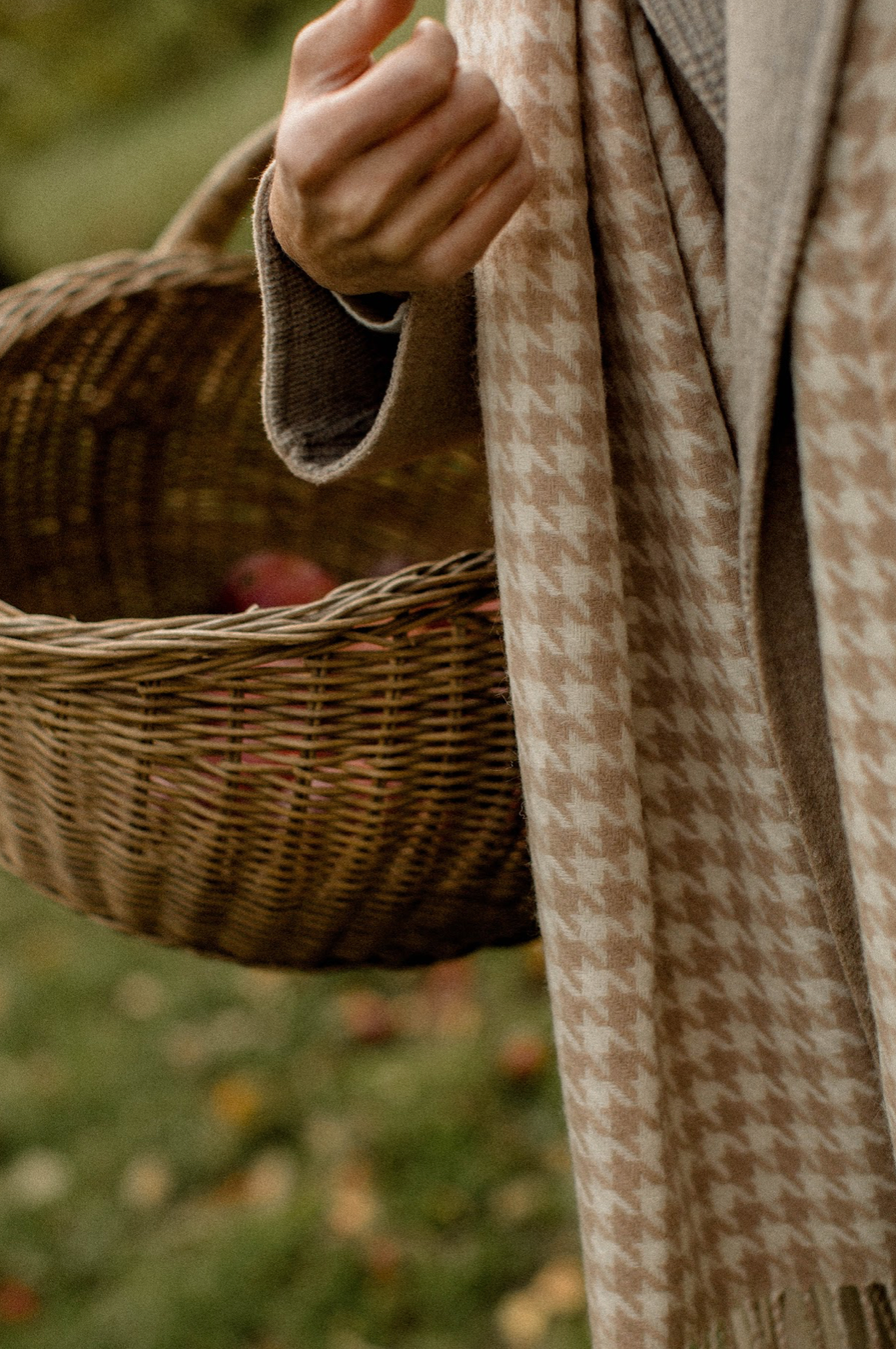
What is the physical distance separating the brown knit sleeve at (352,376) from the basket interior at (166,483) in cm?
40

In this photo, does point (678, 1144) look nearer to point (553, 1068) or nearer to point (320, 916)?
point (320, 916)

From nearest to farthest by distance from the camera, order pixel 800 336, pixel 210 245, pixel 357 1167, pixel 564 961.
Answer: pixel 800 336
pixel 564 961
pixel 210 245
pixel 357 1167

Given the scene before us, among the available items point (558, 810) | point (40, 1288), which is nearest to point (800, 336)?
point (558, 810)

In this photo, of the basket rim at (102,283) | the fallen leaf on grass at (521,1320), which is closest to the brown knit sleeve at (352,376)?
the basket rim at (102,283)

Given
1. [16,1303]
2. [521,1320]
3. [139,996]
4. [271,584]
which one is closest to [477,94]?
[271,584]

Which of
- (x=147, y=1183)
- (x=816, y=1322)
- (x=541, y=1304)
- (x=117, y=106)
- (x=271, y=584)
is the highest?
(x=117, y=106)

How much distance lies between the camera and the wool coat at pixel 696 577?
0.38m

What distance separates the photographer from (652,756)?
20.5 inches

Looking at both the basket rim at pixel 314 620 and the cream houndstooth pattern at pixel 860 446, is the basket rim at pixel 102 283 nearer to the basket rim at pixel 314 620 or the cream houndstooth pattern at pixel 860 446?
the basket rim at pixel 314 620

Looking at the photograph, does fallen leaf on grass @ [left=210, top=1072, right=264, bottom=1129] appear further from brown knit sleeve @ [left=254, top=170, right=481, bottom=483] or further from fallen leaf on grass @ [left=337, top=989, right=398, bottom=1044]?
brown knit sleeve @ [left=254, top=170, right=481, bottom=483]

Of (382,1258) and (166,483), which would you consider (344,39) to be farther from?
(382,1258)

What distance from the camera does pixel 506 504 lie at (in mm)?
464

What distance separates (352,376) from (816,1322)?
0.48 meters

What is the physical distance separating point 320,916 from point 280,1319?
0.60m
